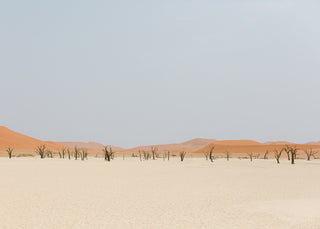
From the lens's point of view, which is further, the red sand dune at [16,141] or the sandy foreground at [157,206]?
the red sand dune at [16,141]

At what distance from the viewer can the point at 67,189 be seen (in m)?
14.8

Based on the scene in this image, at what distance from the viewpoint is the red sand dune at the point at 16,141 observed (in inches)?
3056

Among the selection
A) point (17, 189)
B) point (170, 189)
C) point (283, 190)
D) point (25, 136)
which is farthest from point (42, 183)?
point (25, 136)

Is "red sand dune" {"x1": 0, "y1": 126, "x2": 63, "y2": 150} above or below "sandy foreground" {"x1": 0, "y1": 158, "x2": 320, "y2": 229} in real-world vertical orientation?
above

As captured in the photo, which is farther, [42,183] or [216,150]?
[216,150]

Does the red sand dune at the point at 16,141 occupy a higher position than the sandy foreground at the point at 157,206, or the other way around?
the red sand dune at the point at 16,141

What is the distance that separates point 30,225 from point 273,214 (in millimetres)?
5927

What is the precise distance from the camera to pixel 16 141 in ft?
276

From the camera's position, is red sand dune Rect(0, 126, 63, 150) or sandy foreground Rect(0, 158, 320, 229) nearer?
sandy foreground Rect(0, 158, 320, 229)

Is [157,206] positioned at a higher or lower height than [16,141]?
lower

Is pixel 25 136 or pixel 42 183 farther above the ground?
pixel 25 136

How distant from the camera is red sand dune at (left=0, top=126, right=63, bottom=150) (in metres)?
77.6

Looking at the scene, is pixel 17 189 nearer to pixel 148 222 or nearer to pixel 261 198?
pixel 148 222

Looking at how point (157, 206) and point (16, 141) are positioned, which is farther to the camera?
point (16, 141)
